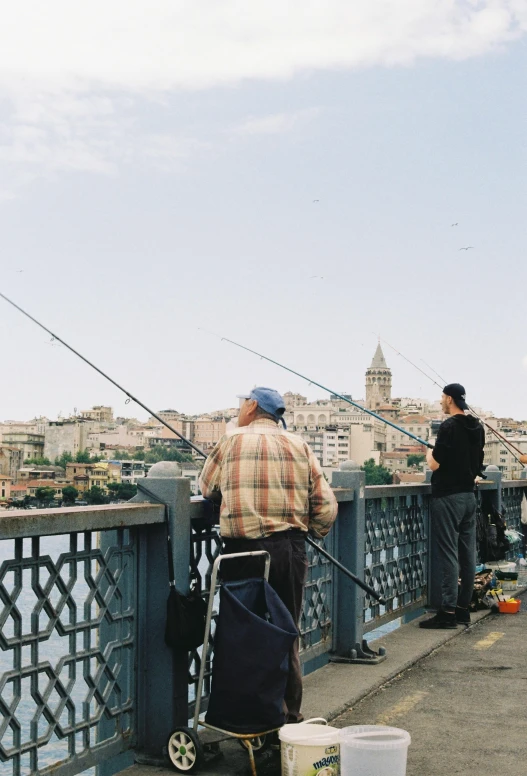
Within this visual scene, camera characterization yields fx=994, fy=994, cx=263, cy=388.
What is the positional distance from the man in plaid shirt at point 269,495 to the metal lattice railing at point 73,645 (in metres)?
0.44

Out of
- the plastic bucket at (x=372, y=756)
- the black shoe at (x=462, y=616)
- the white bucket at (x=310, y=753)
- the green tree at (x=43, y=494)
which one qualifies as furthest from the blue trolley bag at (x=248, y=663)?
the green tree at (x=43, y=494)

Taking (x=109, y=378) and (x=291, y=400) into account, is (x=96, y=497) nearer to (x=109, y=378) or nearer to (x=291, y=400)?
(x=109, y=378)

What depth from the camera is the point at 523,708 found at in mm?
5148

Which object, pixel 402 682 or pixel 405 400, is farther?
pixel 405 400

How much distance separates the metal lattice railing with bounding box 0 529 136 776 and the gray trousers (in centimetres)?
390

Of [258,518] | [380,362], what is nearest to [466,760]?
[258,518]

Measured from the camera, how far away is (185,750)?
395 cm

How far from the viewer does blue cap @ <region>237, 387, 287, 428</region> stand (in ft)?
13.9

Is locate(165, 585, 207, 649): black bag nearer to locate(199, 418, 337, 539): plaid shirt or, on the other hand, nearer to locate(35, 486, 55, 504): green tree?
locate(199, 418, 337, 539): plaid shirt

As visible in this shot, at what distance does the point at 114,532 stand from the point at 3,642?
2.94 ft

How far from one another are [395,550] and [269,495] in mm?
3524

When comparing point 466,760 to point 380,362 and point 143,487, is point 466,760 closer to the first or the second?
point 143,487

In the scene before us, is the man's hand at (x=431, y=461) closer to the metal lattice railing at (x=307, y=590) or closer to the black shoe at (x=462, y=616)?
the black shoe at (x=462, y=616)

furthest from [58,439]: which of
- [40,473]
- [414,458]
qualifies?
[414,458]
